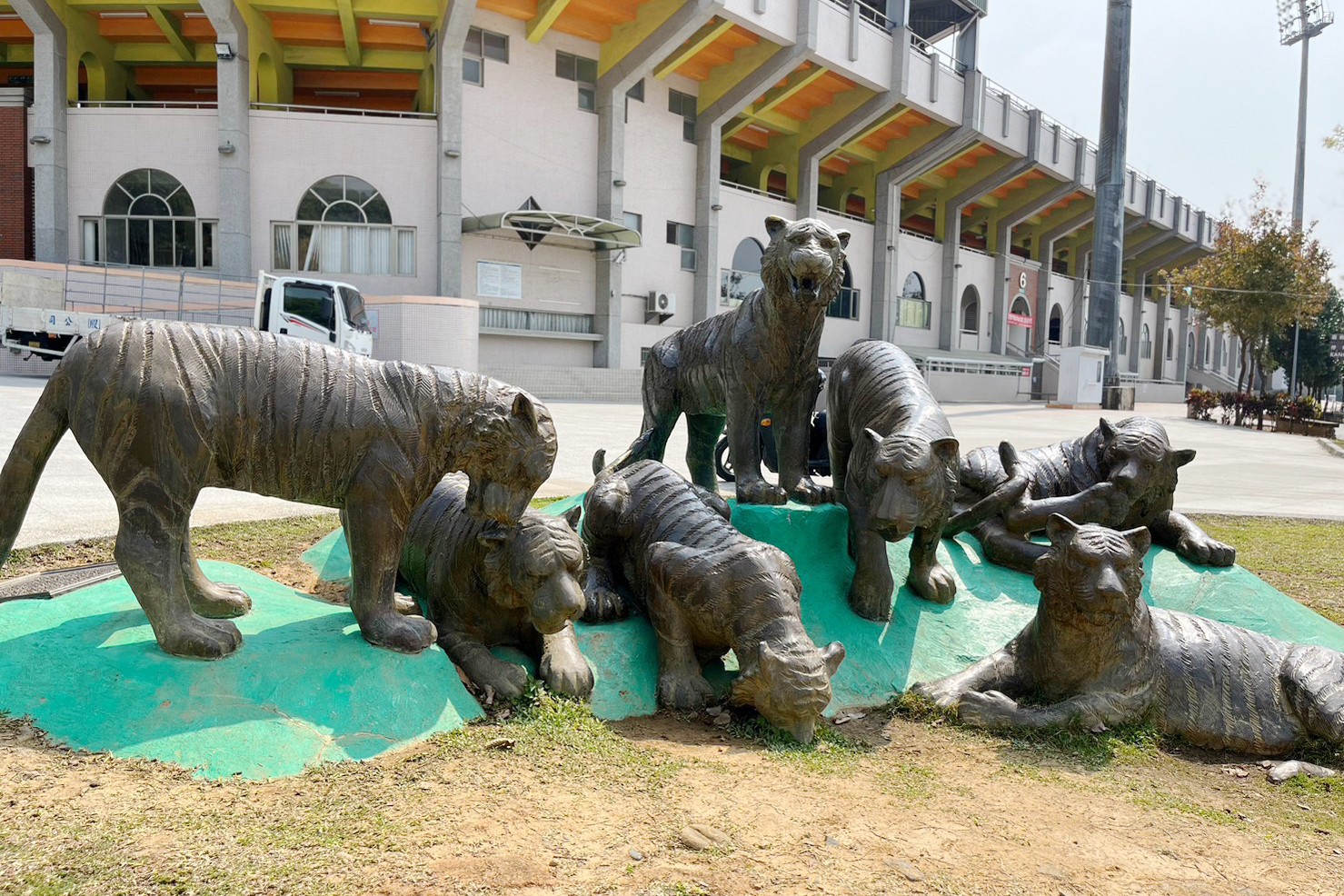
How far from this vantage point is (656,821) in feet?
10.4

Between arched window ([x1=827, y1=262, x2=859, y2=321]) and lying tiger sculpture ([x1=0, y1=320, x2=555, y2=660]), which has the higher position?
arched window ([x1=827, y1=262, x2=859, y2=321])

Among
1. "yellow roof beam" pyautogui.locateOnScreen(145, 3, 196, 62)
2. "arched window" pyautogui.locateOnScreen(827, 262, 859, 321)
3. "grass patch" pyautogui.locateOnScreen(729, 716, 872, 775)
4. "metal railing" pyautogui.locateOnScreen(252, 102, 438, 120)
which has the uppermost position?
"yellow roof beam" pyautogui.locateOnScreen(145, 3, 196, 62)

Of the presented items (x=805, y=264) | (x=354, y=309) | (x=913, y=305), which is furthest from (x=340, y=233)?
(x=913, y=305)

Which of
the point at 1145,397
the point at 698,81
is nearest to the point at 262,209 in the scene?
the point at 698,81

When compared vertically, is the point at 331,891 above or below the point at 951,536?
below

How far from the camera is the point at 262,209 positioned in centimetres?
2386

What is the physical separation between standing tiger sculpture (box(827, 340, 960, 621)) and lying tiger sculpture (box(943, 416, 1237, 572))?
28.9 inches

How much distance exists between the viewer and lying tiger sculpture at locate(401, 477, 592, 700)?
412 centimetres

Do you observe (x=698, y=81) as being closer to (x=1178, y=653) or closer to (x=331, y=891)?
(x=1178, y=653)

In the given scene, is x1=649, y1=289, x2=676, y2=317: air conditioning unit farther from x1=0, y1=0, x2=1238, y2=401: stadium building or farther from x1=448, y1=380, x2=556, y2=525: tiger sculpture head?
x1=448, y1=380, x2=556, y2=525: tiger sculpture head

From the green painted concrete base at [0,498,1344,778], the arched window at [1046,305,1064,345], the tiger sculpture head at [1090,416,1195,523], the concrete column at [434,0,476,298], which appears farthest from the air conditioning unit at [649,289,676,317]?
the arched window at [1046,305,1064,345]

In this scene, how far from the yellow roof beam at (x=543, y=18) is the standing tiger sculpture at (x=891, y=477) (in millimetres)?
20690

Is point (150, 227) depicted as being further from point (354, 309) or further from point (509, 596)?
point (509, 596)

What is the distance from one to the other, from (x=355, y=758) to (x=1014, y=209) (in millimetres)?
45018
